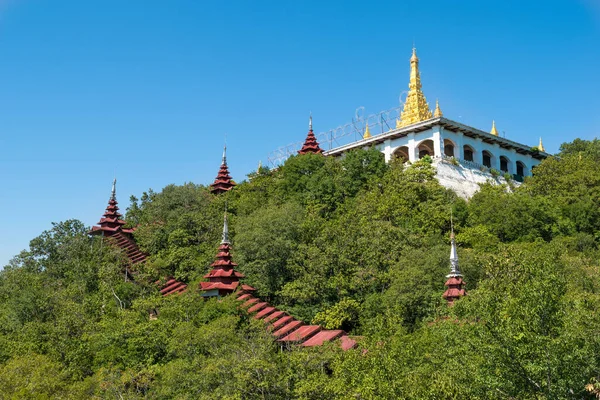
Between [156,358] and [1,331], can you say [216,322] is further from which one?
[1,331]

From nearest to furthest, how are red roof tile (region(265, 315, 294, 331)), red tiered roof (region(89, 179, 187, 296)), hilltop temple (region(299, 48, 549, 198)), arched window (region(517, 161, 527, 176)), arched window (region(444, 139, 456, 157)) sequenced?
red roof tile (region(265, 315, 294, 331))
red tiered roof (region(89, 179, 187, 296))
hilltop temple (region(299, 48, 549, 198))
arched window (region(444, 139, 456, 157))
arched window (region(517, 161, 527, 176))

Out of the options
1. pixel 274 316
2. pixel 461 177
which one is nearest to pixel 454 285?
pixel 274 316

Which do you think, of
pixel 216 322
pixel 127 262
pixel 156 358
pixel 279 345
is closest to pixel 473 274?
pixel 279 345

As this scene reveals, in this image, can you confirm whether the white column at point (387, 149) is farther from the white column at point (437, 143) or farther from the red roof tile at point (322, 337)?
the red roof tile at point (322, 337)

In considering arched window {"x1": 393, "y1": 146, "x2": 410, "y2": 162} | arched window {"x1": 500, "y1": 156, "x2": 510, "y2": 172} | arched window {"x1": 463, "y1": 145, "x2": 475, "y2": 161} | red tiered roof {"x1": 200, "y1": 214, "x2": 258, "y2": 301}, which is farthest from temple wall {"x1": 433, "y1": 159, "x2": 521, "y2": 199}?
red tiered roof {"x1": 200, "y1": 214, "x2": 258, "y2": 301}

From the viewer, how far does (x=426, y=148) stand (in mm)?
55344

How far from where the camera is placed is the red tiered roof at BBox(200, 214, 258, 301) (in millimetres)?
37031

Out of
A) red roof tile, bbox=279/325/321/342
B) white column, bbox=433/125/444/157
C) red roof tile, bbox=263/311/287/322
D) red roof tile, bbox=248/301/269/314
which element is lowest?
red roof tile, bbox=279/325/321/342

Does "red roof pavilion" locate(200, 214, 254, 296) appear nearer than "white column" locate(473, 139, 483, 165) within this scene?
Yes

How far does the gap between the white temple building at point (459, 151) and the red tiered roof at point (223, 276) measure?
56.2ft

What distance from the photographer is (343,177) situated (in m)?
48.7

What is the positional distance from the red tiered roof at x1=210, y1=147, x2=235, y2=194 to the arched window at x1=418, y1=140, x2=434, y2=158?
15729mm

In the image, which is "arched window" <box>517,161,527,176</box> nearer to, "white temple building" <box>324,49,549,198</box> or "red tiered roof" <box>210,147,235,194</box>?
"white temple building" <box>324,49,549,198</box>

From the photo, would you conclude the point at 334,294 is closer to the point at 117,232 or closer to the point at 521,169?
the point at 117,232
